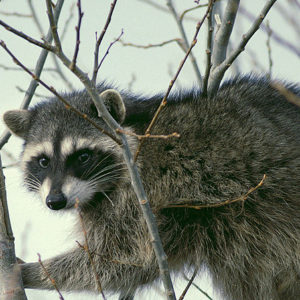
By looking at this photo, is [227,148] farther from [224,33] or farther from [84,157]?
[84,157]

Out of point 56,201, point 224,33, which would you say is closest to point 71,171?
point 56,201

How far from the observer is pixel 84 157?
3.92 meters

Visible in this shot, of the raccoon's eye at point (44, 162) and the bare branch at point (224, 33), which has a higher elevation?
the bare branch at point (224, 33)

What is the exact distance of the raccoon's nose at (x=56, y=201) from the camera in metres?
3.51

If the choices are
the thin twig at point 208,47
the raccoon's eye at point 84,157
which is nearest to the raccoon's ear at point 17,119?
the raccoon's eye at point 84,157

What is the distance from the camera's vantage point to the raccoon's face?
11.9 ft

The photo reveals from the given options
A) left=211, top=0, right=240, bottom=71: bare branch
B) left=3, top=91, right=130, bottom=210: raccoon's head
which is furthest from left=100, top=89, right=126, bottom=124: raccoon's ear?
left=211, top=0, right=240, bottom=71: bare branch

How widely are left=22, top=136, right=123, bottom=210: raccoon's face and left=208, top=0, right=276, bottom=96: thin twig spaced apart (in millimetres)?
924

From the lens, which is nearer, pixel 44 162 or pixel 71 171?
pixel 71 171

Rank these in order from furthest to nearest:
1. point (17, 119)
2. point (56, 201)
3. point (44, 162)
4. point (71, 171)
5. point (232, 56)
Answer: point (17, 119), point (44, 162), point (71, 171), point (232, 56), point (56, 201)

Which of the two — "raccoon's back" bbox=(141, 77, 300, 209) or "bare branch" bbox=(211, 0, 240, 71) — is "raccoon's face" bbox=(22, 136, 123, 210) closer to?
"raccoon's back" bbox=(141, 77, 300, 209)

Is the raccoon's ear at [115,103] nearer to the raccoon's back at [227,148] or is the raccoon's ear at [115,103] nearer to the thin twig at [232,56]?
the raccoon's back at [227,148]

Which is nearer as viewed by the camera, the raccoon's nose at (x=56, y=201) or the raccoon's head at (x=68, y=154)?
the raccoon's nose at (x=56, y=201)

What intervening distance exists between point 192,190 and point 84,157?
0.83 metres
